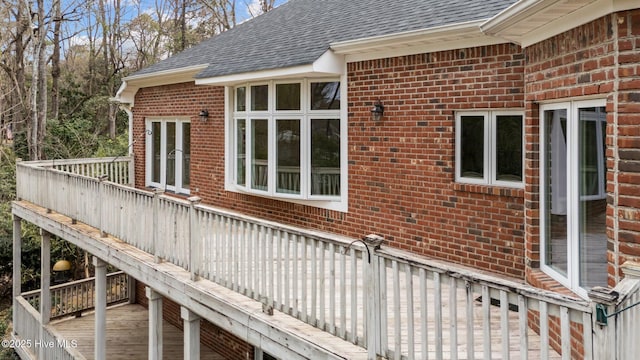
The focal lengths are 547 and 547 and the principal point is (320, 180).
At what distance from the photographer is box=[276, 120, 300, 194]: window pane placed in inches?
361

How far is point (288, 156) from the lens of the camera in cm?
930

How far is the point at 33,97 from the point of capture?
22.4 meters

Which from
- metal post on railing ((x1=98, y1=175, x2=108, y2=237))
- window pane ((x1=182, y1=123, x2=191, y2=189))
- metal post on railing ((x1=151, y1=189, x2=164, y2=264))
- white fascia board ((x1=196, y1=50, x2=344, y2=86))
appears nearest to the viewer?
metal post on railing ((x1=151, y1=189, x2=164, y2=264))

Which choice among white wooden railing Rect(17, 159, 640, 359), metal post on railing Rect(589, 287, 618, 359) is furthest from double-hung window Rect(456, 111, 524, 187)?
metal post on railing Rect(589, 287, 618, 359)

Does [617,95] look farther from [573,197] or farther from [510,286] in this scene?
[510,286]

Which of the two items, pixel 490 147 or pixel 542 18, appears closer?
pixel 542 18

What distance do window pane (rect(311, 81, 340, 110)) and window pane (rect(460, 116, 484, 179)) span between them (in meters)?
2.35

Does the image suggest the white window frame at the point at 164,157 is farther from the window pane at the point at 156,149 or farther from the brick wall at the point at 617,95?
the brick wall at the point at 617,95

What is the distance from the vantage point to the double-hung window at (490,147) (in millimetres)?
6637

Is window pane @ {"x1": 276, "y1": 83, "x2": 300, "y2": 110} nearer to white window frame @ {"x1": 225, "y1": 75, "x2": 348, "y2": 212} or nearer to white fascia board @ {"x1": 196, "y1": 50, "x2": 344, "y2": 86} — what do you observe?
white window frame @ {"x1": 225, "y1": 75, "x2": 348, "y2": 212}

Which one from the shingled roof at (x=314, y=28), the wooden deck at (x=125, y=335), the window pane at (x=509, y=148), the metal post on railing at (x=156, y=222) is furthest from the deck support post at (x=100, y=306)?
the window pane at (x=509, y=148)

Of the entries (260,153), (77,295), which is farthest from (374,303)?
(77,295)

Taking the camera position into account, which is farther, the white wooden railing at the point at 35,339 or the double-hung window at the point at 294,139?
the white wooden railing at the point at 35,339

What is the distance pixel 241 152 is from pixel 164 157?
4.16 m
